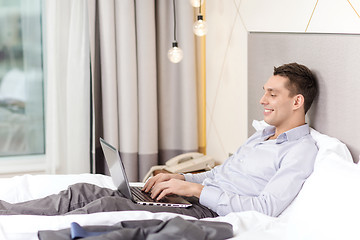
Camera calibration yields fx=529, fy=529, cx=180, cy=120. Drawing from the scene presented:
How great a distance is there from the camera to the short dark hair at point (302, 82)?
2.32 metres

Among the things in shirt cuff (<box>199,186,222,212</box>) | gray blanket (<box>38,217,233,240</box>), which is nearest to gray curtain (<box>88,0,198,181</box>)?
shirt cuff (<box>199,186,222,212</box>)

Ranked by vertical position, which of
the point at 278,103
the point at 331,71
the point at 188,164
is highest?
the point at 331,71

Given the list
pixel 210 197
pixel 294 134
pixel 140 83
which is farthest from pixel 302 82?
pixel 140 83

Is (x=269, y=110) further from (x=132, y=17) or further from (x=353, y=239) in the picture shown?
(x=132, y=17)

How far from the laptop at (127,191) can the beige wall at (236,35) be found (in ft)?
3.18

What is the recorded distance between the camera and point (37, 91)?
11.8 feet

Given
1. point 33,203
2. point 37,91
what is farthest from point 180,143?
Answer: point 33,203

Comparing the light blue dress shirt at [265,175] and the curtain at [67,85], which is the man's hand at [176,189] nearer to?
the light blue dress shirt at [265,175]

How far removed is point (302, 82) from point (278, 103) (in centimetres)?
14

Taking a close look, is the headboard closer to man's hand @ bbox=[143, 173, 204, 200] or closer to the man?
the man

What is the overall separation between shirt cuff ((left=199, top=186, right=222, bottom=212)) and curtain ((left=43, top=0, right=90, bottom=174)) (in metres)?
1.51

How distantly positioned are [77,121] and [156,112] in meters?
0.54

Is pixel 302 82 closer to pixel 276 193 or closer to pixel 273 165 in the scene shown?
pixel 273 165

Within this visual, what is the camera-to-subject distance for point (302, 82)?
2324 mm
